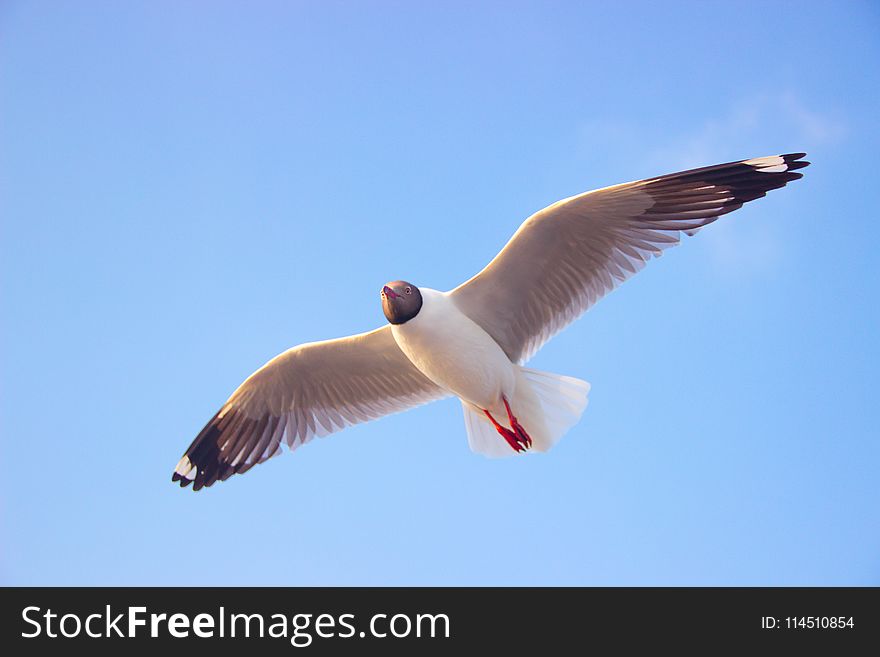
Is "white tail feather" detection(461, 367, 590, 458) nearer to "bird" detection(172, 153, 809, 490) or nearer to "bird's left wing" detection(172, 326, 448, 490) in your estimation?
"bird" detection(172, 153, 809, 490)

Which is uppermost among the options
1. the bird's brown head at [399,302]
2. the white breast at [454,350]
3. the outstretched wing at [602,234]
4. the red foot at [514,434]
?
the outstretched wing at [602,234]

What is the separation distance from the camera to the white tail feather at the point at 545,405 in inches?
187

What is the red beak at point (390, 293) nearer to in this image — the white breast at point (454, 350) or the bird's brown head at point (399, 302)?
the bird's brown head at point (399, 302)

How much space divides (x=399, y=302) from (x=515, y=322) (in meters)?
0.72

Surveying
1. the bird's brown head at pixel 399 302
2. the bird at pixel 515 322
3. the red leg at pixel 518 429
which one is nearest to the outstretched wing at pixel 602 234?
the bird at pixel 515 322

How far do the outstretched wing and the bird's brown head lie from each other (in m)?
0.29

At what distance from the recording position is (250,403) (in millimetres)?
5391

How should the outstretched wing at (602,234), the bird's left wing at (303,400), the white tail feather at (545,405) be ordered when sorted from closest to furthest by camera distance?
the outstretched wing at (602,234) → the white tail feather at (545,405) → the bird's left wing at (303,400)

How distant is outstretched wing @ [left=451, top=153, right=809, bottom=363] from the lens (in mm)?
4488

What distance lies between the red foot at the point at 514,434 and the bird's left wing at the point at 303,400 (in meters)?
0.49

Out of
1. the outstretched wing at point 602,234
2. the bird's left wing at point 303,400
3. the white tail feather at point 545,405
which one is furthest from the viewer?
the bird's left wing at point 303,400

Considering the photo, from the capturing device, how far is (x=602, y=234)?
460cm

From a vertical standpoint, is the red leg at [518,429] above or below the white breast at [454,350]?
below

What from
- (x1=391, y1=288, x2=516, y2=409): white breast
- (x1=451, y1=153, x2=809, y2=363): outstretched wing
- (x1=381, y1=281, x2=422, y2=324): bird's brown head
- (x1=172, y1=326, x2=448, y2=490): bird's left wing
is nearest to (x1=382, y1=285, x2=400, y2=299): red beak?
(x1=381, y1=281, x2=422, y2=324): bird's brown head
